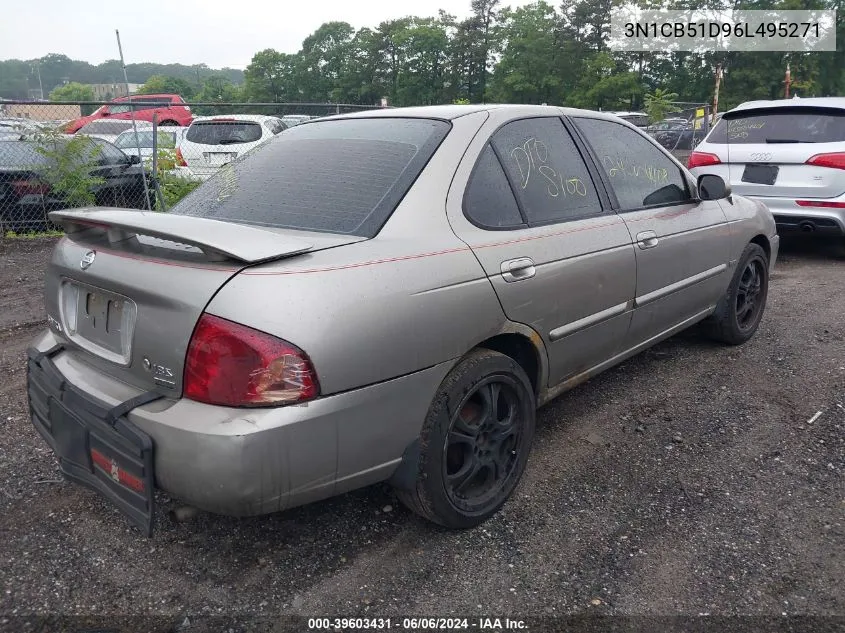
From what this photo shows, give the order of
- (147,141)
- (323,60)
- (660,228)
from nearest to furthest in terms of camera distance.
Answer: (660,228)
(147,141)
(323,60)

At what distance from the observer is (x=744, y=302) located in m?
4.66

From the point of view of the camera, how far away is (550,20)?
57.4 m

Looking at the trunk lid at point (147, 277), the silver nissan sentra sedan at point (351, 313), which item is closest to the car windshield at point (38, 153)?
the silver nissan sentra sedan at point (351, 313)

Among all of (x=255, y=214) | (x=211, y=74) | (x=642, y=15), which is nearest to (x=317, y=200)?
(x=255, y=214)

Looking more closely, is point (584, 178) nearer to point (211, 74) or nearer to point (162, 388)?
point (162, 388)

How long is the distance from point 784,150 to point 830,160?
438mm

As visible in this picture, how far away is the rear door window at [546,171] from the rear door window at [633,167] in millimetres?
210

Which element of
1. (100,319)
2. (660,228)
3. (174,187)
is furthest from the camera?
(174,187)

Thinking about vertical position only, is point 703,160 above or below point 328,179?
below

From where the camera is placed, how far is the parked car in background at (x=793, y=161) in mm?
6652

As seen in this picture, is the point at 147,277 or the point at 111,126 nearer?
the point at 147,277

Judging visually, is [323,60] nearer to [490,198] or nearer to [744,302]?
[744,302]

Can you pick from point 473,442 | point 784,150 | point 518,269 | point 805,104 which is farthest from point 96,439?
point 805,104

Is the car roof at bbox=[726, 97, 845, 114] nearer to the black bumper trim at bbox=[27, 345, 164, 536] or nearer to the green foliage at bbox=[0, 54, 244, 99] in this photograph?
the black bumper trim at bbox=[27, 345, 164, 536]
